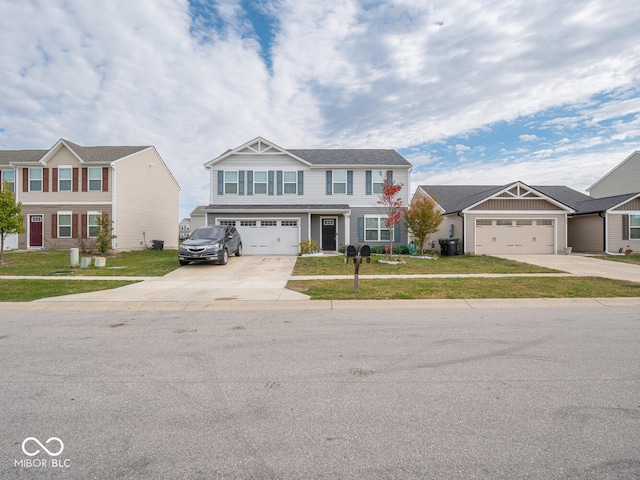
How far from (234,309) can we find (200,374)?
162 inches

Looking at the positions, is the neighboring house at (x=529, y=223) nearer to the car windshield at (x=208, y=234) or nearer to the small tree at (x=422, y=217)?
the small tree at (x=422, y=217)

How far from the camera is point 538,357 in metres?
5.00

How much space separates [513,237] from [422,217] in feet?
23.4

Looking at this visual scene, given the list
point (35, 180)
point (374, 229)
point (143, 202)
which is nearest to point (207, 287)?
point (374, 229)

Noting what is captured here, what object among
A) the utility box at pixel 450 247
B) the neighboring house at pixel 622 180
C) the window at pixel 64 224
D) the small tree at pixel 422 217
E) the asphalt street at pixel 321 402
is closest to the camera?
the asphalt street at pixel 321 402

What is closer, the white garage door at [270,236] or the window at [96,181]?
the white garage door at [270,236]

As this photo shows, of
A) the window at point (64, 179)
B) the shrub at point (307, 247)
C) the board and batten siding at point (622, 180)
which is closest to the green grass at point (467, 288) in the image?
the shrub at point (307, 247)

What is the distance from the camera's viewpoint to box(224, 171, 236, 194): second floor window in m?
24.7

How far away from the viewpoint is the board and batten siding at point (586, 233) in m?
24.1

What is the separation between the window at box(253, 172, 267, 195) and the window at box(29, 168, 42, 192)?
596 inches

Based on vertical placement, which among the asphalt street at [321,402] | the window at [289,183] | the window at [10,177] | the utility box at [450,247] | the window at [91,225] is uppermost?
the window at [10,177]

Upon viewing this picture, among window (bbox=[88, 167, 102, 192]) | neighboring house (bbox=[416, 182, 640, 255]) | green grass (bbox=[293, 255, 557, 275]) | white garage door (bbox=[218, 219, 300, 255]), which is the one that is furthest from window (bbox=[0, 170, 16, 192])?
neighboring house (bbox=[416, 182, 640, 255])

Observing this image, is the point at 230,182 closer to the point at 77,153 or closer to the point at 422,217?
the point at 77,153

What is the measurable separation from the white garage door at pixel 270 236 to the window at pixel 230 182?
2.28 m
